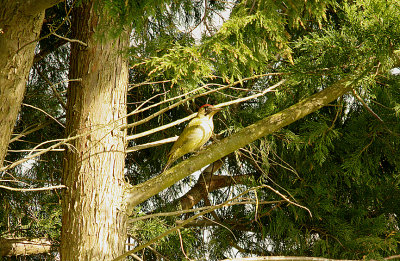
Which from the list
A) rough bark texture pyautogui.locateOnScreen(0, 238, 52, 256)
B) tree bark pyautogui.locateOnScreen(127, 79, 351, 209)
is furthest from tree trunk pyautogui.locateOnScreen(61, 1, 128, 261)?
rough bark texture pyautogui.locateOnScreen(0, 238, 52, 256)

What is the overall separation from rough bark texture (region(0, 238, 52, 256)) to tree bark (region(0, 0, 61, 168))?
2.38 metres

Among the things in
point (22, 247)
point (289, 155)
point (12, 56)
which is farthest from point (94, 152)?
point (289, 155)

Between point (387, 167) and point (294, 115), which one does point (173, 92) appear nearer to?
point (294, 115)

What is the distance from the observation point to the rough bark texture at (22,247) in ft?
14.4

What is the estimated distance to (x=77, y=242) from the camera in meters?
3.27

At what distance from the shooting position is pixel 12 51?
Answer: 2.32 metres

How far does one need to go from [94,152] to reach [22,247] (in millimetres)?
1834

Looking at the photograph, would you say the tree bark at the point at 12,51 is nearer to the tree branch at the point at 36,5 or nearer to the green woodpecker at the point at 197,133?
the tree branch at the point at 36,5

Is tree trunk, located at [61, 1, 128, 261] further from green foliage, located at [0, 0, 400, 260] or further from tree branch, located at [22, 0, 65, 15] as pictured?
tree branch, located at [22, 0, 65, 15]

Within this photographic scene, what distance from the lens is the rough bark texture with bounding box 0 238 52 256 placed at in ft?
14.4

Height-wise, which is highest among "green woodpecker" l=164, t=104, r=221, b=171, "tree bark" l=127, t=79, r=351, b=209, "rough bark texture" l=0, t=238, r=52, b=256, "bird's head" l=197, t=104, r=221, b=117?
"bird's head" l=197, t=104, r=221, b=117

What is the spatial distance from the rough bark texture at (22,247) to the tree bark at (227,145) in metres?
1.67

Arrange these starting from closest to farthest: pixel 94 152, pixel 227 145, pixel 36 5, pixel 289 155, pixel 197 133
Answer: pixel 36 5 < pixel 227 145 < pixel 94 152 < pixel 197 133 < pixel 289 155

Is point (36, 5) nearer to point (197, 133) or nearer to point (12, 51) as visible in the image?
point (12, 51)
